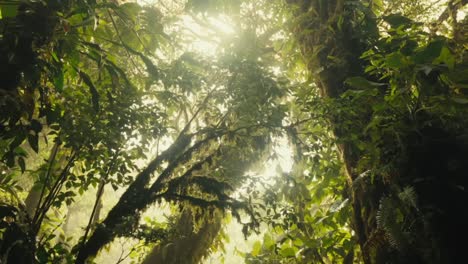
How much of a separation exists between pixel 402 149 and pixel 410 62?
69cm

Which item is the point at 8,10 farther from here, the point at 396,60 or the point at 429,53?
the point at 429,53

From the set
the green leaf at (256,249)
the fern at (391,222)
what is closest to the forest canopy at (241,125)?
the fern at (391,222)

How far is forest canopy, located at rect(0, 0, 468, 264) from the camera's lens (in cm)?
222

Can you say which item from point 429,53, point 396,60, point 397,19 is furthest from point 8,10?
point 397,19

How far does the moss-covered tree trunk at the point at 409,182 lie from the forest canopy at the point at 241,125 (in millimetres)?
11

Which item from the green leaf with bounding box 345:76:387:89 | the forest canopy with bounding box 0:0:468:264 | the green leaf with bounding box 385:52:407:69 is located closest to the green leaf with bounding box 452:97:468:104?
the forest canopy with bounding box 0:0:468:264

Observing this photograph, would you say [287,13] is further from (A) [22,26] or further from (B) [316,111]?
(A) [22,26]

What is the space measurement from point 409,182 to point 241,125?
1.66m

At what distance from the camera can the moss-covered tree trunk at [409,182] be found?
2278 millimetres

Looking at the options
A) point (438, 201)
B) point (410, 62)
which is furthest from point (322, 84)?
point (438, 201)

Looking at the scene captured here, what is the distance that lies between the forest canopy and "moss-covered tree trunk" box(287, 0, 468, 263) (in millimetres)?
11

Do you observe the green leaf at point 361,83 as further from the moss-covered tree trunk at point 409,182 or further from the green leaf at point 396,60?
the green leaf at point 396,60

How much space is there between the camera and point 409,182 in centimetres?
254

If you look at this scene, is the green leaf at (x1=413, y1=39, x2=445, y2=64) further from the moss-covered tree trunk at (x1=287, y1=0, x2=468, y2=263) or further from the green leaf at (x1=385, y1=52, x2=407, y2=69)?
the moss-covered tree trunk at (x1=287, y1=0, x2=468, y2=263)
